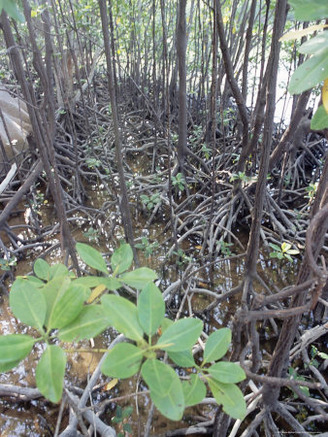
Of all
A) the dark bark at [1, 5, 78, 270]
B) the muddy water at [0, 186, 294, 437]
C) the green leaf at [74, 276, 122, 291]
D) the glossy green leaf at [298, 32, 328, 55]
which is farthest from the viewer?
the muddy water at [0, 186, 294, 437]

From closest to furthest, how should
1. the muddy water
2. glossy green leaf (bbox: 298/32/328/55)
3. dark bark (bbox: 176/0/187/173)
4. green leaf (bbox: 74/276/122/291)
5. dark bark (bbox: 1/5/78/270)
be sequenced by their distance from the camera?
glossy green leaf (bbox: 298/32/328/55) < green leaf (bbox: 74/276/122/291) < dark bark (bbox: 1/5/78/270) < the muddy water < dark bark (bbox: 176/0/187/173)

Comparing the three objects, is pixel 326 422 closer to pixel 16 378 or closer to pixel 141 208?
pixel 16 378

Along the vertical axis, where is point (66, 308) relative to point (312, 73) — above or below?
below

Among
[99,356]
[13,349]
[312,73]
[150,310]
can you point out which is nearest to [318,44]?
[312,73]

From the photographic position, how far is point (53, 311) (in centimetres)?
35

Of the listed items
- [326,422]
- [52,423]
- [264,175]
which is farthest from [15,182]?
[326,422]

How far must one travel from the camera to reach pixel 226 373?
1.29 ft

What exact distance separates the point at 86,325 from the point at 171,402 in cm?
12

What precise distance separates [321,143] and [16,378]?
3669 millimetres

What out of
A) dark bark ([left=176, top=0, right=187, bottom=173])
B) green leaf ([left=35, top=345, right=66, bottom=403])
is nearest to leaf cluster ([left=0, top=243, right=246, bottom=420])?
green leaf ([left=35, top=345, right=66, bottom=403])

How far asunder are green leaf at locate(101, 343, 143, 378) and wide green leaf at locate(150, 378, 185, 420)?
0.10ft

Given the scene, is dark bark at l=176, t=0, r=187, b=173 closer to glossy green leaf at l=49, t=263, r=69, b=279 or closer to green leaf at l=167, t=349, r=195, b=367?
glossy green leaf at l=49, t=263, r=69, b=279

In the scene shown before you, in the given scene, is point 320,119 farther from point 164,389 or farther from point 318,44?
point 164,389

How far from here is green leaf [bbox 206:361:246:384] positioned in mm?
387
